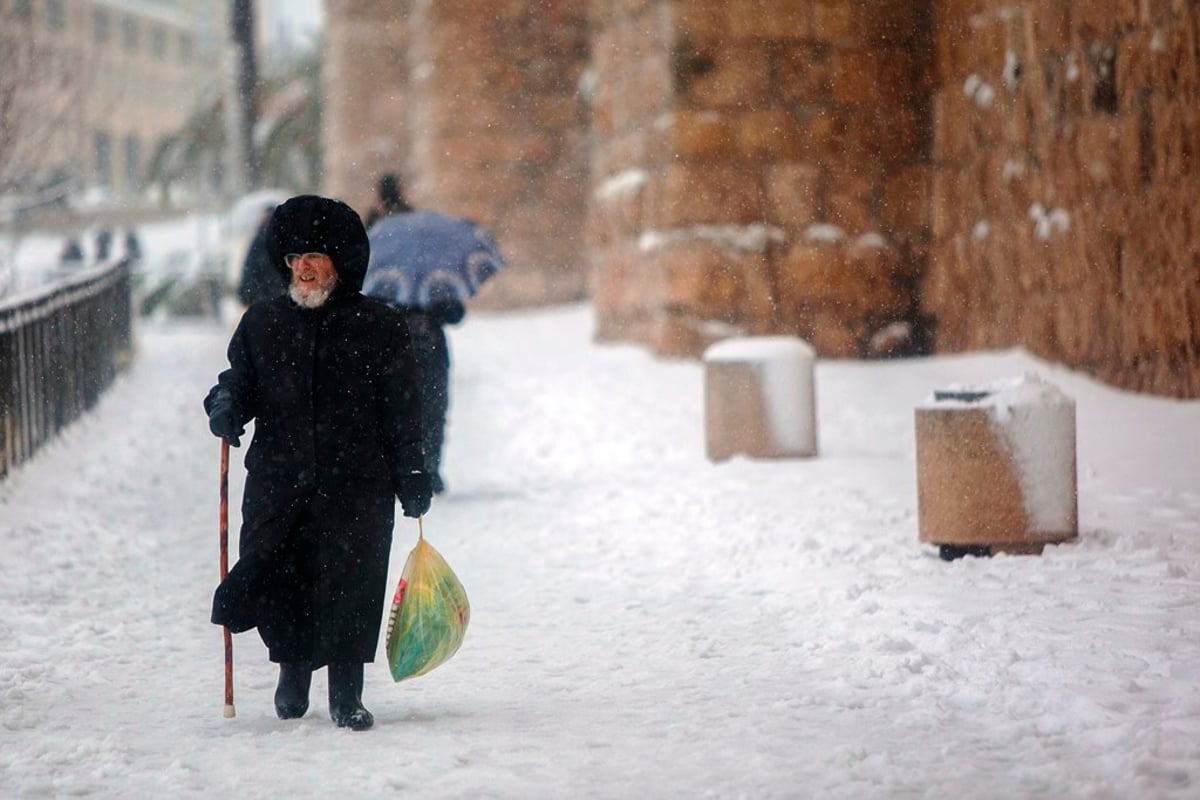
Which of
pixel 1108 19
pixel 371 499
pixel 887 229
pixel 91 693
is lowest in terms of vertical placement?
pixel 91 693

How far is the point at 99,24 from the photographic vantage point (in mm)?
58562

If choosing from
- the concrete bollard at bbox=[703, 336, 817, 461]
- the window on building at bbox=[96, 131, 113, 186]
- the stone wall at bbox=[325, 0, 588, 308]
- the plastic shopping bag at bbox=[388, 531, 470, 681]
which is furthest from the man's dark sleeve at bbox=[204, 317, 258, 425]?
the window on building at bbox=[96, 131, 113, 186]

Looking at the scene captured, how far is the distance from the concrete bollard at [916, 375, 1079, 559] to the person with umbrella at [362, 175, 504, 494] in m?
2.79

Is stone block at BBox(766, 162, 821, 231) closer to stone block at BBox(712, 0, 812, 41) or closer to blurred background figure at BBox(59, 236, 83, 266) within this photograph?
stone block at BBox(712, 0, 812, 41)

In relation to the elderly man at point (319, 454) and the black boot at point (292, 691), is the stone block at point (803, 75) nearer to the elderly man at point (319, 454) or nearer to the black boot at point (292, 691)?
the elderly man at point (319, 454)

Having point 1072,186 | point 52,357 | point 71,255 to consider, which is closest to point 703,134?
point 1072,186

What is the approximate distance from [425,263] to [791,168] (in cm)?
485

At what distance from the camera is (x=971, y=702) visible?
5316 mm

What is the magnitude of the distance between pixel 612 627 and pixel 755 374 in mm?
4003

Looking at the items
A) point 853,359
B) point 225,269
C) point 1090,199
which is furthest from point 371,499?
point 225,269

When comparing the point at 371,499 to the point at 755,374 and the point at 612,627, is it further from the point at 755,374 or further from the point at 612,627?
the point at 755,374

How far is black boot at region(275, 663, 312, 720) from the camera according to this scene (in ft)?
17.7

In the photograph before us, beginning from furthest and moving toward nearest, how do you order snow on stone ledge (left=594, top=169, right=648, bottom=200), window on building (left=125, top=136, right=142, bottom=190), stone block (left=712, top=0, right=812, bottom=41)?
window on building (left=125, top=136, right=142, bottom=190) < snow on stone ledge (left=594, top=169, right=648, bottom=200) < stone block (left=712, top=0, right=812, bottom=41)

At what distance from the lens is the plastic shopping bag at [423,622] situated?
533cm
